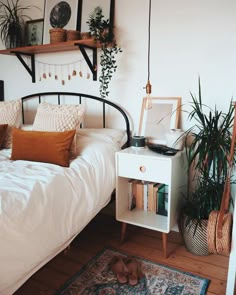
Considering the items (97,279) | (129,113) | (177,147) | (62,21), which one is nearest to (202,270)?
(97,279)

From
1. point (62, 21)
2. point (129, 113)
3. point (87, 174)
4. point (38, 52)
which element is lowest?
point (87, 174)

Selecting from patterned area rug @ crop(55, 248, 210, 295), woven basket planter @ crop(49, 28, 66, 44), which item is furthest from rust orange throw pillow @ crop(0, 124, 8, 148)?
patterned area rug @ crop(55, 248, 210, 295)

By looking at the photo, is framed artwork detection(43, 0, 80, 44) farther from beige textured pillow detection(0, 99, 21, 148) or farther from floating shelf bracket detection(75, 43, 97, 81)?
beige textured pillow detection(0, 99, 21, 148)

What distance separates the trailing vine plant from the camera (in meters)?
2.25

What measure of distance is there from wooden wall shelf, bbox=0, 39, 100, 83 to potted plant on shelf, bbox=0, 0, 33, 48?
4.5 inches

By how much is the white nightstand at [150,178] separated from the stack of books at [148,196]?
0.03 meters

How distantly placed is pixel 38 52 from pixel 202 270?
96.0 inches

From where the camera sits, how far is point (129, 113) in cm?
242

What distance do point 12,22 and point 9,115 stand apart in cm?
103

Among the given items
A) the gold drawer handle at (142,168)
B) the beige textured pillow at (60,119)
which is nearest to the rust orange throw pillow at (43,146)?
the beige textured pillow at (60,119)

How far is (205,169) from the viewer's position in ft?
6.16

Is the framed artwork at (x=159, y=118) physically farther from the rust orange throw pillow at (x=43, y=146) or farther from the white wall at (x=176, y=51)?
the rust orange throw pillow at (x=43, y=146)

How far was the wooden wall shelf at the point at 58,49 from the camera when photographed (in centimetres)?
227

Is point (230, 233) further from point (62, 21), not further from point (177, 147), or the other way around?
point (62, 21)
